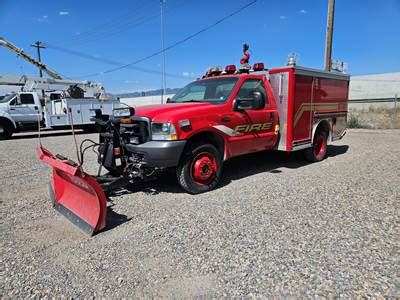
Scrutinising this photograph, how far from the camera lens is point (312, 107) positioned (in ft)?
21.1

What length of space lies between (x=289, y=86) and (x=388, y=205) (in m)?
2.77

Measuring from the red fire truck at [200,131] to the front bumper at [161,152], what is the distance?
0.05 ft

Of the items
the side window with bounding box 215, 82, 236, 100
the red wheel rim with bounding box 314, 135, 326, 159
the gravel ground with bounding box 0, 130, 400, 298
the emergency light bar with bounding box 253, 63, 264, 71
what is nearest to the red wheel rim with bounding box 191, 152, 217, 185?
the gravel ground with bounding box 0, 130, 400, 298

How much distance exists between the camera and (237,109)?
4.99m

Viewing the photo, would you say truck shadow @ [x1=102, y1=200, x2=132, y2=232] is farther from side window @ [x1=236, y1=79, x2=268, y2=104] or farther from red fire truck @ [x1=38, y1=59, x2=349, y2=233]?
side window @ [x1=236, y1=79, x2=268, y2=104]

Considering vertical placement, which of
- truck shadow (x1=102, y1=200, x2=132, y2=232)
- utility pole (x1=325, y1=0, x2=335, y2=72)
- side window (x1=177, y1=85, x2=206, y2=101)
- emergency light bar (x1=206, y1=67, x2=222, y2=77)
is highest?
utility pole (x1=325, y1=0, x2=335, y2=72)

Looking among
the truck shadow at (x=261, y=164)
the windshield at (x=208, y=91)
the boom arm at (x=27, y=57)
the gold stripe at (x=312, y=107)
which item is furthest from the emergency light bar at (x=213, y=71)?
the boom arm at (x=27, y=57)

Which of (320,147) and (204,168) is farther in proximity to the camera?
(320,147)

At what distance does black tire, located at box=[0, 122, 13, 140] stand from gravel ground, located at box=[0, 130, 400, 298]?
33.1 feet

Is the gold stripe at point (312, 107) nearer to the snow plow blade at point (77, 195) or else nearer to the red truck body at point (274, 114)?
the red truck body at point (274, 114)

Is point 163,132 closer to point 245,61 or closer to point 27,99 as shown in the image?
point 245,61

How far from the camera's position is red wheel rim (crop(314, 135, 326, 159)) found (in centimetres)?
717

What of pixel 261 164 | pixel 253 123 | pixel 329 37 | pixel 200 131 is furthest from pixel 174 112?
pixel 329 37

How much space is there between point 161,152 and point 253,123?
2.02 m
